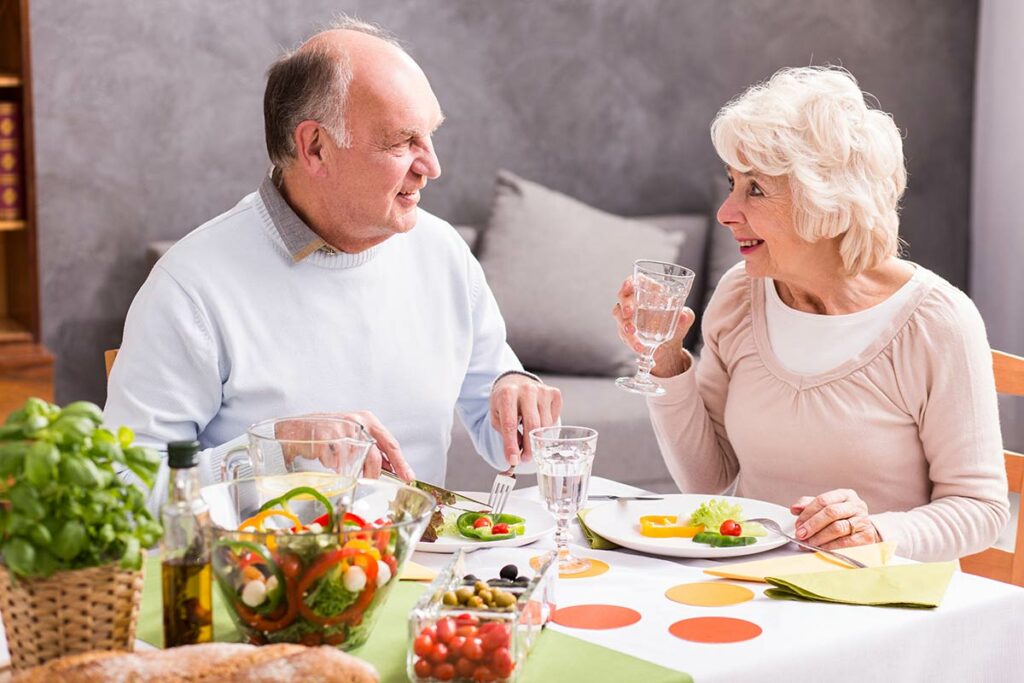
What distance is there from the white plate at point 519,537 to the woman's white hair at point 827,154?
719 millimetres

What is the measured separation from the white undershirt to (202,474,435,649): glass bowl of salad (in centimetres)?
105

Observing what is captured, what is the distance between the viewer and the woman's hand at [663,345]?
6.84ft

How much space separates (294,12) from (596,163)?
1199mm

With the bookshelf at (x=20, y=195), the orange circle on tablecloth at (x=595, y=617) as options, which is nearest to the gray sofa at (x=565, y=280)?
the bookshelf at (x=20, y=195)

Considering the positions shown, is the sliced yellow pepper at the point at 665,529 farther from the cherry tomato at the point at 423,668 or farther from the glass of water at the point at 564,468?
the cherry tomato at the point at 423,668

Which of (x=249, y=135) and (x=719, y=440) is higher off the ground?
(x=249, y=135)

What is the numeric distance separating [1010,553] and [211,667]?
1.53 m

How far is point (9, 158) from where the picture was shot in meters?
3.79

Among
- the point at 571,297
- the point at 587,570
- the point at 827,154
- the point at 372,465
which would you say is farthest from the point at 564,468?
the point at 571,297

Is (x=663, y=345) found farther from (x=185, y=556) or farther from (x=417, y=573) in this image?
(x=185, y=556)

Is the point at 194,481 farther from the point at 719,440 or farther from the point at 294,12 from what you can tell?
the point at 294,12

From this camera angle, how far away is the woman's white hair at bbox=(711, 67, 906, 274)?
2199 millimetres

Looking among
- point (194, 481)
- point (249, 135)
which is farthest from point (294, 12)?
point (194, 481)

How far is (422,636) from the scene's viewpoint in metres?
1.24
